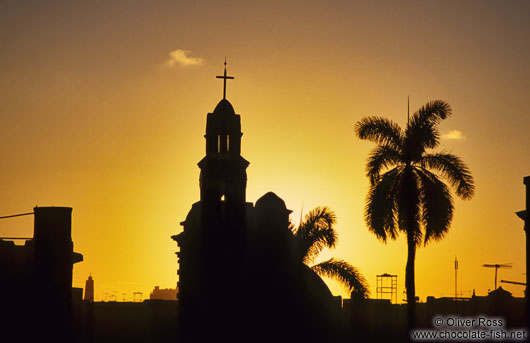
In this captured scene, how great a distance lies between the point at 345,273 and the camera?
144 ft

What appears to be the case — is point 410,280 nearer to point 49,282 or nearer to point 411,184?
point 411,184

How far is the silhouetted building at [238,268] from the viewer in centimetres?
3666

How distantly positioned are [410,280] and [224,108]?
39.2ft

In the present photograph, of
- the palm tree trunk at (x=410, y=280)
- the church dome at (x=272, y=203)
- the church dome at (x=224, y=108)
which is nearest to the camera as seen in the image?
the palm tree trunk at (x=410, y=280)

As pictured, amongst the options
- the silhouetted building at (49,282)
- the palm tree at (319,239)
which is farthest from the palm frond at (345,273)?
the silhouetted building at (49,282)

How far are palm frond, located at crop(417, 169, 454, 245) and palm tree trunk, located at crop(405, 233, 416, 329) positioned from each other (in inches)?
26.4

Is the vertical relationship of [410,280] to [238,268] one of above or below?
below

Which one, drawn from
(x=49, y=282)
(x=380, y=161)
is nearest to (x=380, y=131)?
(x=380, y=161)

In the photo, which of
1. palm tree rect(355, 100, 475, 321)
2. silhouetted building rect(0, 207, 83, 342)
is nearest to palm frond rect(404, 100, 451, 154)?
palm tree rect(355, 100, 475, 321)

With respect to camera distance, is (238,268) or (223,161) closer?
(238,268)

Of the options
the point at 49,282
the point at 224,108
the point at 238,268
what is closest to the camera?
the point at 49,282

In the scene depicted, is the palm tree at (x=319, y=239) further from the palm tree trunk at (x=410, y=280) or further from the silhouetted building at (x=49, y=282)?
the silhouetted building at (x=49, y=282)

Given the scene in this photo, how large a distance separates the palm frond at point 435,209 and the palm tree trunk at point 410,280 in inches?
26.4

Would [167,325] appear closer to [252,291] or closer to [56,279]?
[252,291]
